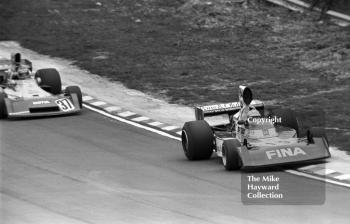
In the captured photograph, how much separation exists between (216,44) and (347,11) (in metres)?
6.09

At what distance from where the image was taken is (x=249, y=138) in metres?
21.2

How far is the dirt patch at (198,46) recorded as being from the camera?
97.5ft

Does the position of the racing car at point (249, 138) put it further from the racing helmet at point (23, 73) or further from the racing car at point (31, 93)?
the racing helmet at point (23, 73)

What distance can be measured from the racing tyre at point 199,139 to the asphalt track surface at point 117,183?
268mm

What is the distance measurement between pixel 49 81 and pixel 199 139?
28.1ft

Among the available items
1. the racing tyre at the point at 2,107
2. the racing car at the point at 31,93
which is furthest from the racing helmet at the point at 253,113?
the racing tyre at the point at 2,107

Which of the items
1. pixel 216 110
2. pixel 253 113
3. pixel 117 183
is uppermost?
pixel 253 113

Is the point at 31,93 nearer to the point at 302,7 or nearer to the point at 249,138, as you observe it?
the point at 249,138

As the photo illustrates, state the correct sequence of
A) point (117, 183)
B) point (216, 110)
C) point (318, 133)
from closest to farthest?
point (117, 183) < point (318, 133) < point (216, 110)

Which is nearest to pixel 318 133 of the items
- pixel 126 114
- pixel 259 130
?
pixel 259 130

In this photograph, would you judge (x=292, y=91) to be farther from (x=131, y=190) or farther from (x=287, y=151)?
(x=131, y=190)

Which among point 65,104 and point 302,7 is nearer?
point 65,104

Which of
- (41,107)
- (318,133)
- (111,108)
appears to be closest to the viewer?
(318,133)

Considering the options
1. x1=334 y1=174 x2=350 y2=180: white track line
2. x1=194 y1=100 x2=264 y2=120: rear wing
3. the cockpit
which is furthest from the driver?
x1=334 y1=174 x2=350 y2=180: white track line
